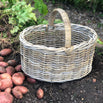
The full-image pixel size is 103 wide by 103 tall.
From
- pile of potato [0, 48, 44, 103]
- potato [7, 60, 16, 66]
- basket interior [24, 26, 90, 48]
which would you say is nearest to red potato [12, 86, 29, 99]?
pile of potato [0, 48, 44, 103]

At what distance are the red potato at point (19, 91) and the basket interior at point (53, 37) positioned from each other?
0.51 meters

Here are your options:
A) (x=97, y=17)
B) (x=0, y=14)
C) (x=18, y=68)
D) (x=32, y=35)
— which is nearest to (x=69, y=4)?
(x=97, y=17)

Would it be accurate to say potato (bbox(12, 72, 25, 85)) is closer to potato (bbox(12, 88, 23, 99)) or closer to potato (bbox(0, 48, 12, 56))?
potato (bbox(12, 88, 23, 99))

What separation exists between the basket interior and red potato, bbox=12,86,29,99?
0.51 metres

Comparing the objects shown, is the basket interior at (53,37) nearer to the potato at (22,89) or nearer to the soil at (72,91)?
the soil at (72,91)

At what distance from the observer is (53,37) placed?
1.95 m

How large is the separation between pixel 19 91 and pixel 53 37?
0.72 metres

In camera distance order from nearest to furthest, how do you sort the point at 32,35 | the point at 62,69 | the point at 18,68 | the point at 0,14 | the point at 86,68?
the point at 62,69 → the point at 86,68 → the point at 18,68 → the point at 32,35 → the point at 0,14

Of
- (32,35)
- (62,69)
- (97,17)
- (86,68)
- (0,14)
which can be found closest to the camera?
(62,69)

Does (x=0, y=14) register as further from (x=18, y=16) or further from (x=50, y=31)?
(x=50, y=31)

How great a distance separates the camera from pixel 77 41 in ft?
6.27

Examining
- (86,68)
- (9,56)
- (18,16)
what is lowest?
(9,56)

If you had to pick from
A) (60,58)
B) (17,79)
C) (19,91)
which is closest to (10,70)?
(17,79)

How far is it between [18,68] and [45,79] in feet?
1.06
